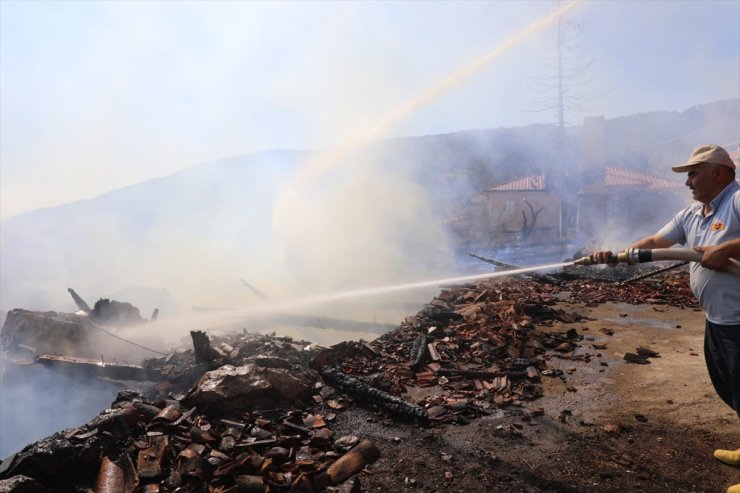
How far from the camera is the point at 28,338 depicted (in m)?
10.7

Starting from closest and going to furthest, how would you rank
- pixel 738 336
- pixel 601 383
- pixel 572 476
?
pixel 738 336 < pixel 572 476 < pixel 601 383

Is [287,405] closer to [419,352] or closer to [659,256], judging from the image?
[419,352]

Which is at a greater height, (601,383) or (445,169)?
(445,169)

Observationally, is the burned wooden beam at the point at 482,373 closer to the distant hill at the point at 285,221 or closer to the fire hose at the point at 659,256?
the fire hose at the point at 659,256

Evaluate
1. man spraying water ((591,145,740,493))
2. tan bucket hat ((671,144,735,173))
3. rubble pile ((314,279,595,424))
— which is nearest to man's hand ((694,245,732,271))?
man spraying water ((591,145,740,493))

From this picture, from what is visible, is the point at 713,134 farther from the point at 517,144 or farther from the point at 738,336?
the point at 738,336

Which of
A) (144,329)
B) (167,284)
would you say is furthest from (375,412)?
(167,284)

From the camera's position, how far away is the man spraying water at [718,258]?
112 inches

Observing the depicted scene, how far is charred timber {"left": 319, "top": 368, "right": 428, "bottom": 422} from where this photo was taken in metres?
4.55

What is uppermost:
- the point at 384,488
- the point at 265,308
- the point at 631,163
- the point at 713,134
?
the point at 713,134

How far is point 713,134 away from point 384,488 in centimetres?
5846

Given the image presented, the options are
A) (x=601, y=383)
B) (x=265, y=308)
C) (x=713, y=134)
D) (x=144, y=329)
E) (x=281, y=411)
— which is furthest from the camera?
(x=713, y=134)

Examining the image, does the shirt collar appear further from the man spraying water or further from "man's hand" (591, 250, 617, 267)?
"man's hand" (591, 250, 617, 267)

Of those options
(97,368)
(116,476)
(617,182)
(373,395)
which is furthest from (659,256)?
(617,182)
